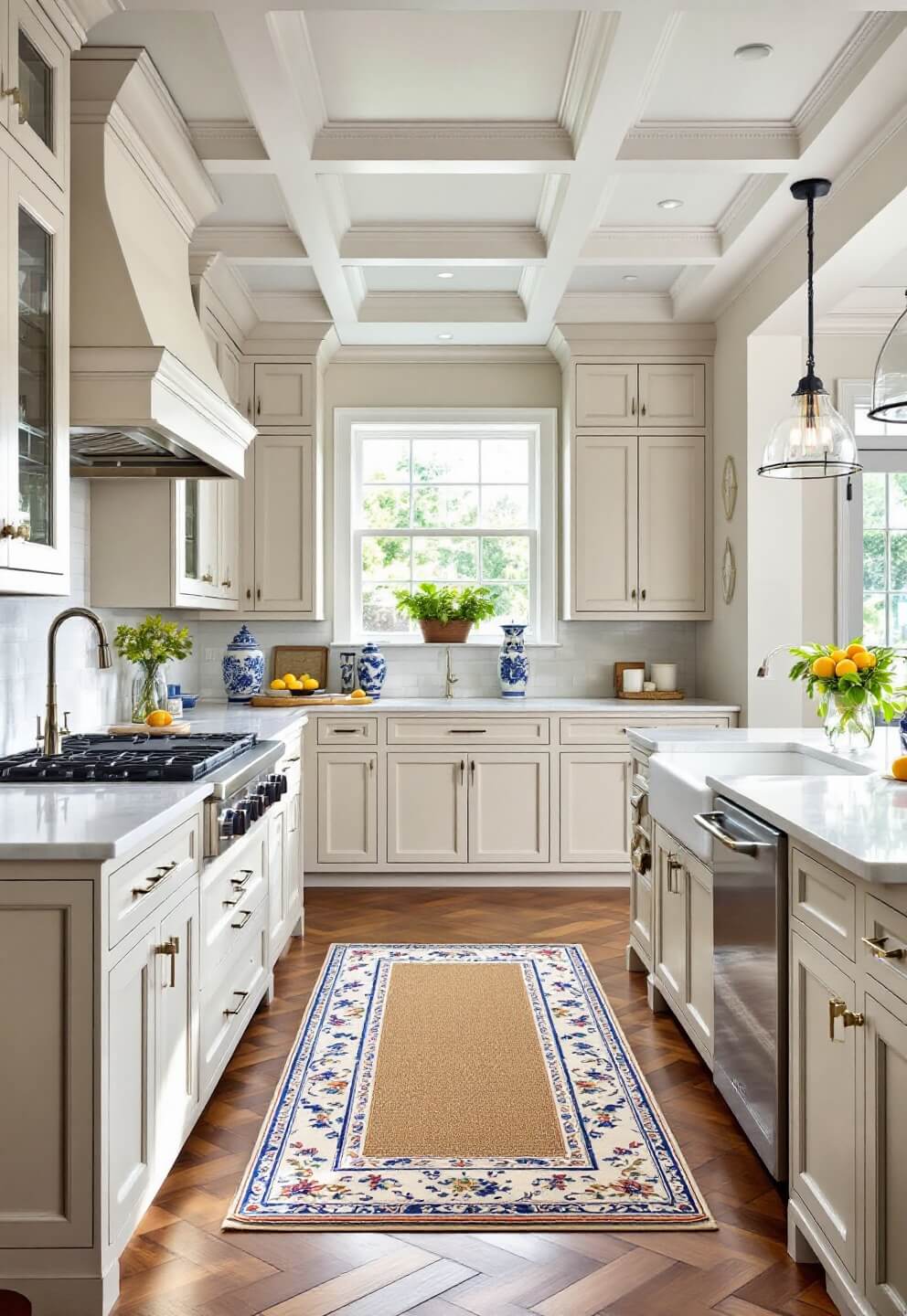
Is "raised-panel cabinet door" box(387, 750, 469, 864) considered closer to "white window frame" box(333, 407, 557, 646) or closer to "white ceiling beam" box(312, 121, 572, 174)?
"white window frame" box(333, 407, 557, 646)

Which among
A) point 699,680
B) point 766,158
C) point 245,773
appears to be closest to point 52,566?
point 245,773

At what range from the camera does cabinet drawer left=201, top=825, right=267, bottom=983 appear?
2701 millimetres

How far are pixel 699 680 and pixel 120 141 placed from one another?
13.3ft

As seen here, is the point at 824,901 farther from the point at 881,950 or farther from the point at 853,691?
the point at 853,691

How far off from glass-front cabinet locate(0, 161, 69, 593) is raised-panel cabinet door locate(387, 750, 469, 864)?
9.31ft

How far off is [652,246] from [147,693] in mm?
2878

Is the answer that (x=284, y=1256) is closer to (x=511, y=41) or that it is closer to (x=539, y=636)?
(x=511, y=41)

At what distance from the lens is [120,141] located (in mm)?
3162

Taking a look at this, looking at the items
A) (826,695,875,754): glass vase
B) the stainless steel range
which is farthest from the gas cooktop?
(826,695,875,754): glass vase

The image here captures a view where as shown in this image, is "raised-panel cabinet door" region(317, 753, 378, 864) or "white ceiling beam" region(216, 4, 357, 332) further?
"raised-panel cabinet door" region(317, 753, 378, 864)

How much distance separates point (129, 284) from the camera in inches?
117

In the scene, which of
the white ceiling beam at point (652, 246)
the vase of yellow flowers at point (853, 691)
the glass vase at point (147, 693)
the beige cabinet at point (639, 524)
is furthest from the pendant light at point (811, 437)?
the glass vase at point (147, 693)

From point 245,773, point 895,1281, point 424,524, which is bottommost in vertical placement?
point 895,1281

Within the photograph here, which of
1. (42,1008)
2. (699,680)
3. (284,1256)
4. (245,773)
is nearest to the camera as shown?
(42,1008)
